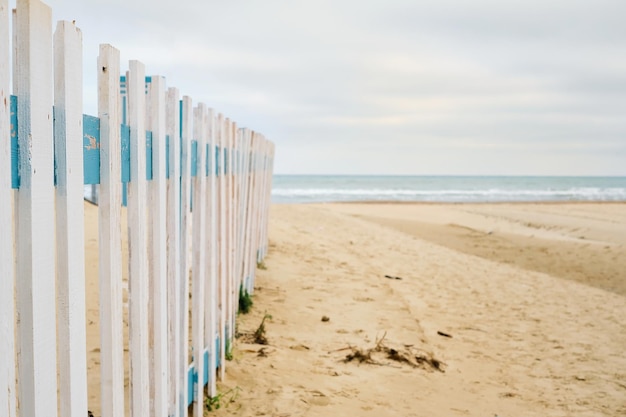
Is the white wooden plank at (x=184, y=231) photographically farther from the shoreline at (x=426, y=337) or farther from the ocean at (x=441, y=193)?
the ocean at (x=441, y=193)

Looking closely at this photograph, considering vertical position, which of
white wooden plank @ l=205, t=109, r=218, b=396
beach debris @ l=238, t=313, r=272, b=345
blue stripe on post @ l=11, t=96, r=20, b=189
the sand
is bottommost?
the sand

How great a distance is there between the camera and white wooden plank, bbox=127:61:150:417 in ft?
7.22

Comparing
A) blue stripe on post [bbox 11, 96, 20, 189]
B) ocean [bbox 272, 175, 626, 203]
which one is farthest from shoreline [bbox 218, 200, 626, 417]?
ocean [bbox 272, 175, 626, 203]

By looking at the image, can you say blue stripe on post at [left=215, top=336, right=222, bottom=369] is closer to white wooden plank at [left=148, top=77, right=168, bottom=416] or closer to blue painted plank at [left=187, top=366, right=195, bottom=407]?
blue painted plank at [left=187, top=366, right=195, bottom=407]

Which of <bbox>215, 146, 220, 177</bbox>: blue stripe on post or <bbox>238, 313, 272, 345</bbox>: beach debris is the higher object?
<bbox>215, 146, 220, 177</bbox>: blue stripe on post

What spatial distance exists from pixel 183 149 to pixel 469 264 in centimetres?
825

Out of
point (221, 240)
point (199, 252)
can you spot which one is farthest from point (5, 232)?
point (221, 240)

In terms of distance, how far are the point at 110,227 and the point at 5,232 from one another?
1.90 ft

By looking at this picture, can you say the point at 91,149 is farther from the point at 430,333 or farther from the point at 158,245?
the point at 430,333

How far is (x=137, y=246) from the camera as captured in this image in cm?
229

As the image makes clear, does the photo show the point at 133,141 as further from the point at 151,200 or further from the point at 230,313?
the point at 230,313

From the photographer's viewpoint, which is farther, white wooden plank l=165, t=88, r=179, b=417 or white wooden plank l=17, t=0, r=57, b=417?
white wooden plank l=165, t=88, r=179, b=417

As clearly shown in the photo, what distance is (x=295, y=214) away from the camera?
17.7 metres

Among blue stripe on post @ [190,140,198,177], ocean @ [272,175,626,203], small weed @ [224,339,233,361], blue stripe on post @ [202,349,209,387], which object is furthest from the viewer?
ocean @ [272,175,626,203]
